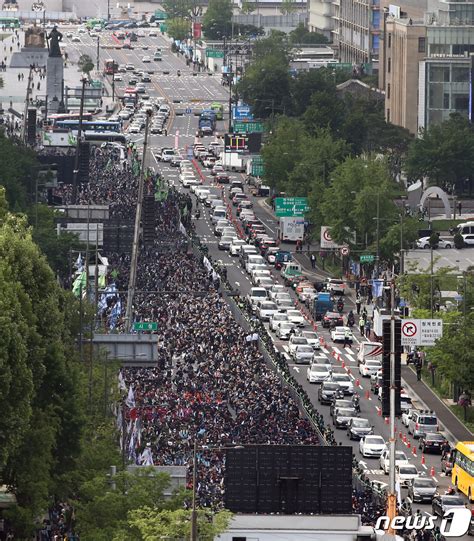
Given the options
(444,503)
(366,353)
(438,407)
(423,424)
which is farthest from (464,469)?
(366,353)

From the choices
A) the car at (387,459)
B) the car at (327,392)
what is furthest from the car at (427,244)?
the car at (387,459)

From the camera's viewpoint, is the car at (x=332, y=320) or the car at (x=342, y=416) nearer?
the car at (x=342, y=416)

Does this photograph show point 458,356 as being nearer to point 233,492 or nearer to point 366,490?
point 366,490

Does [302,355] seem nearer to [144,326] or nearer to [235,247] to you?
[144,326]

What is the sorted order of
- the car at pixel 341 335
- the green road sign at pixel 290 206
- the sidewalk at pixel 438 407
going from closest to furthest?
the sidewalk at pixel 438 407 < the car at pixel 341 335 < the green road sign at pixel 290 206

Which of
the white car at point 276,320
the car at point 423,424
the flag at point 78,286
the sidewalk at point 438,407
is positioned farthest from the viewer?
the white car at point 276,320

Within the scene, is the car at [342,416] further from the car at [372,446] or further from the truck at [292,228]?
the truck at [292,228]
